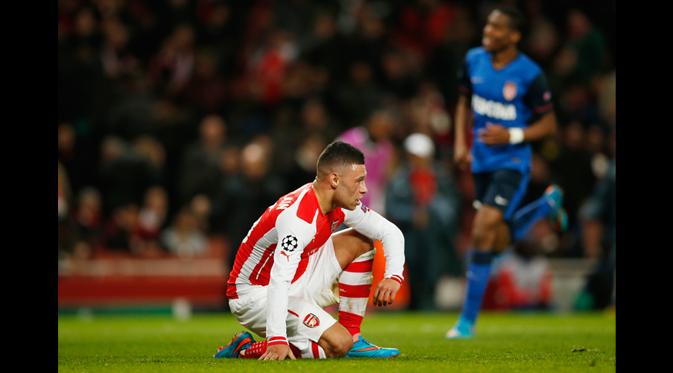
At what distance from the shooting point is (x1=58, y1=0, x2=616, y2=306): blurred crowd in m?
14.8

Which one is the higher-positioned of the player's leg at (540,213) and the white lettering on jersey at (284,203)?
the white lettering on jersey at (284,203)

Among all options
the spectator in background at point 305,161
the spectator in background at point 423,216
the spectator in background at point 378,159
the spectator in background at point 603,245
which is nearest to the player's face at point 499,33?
the spectator in background at point 378,159

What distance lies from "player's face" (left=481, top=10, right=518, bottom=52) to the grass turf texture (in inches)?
95.2

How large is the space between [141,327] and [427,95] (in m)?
6.77

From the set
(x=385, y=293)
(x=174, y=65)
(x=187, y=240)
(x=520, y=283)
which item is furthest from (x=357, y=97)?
(x=385, y=293)

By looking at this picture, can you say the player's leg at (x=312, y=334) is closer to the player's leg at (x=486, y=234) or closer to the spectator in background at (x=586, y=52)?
the player's leg at (x=486, y=234)

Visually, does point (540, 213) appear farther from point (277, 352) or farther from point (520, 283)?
point (520, 283)

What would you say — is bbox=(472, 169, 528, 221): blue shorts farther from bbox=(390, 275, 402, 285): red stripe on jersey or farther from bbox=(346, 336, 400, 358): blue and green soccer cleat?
bbox=(390, 275, 402, 285): red stripe on jersey

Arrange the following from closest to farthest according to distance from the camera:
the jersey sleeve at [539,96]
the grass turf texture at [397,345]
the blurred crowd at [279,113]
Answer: the grass turf texture at [397,345], the jersey sleeve at [539,96], the blurred crowd at [279,113]

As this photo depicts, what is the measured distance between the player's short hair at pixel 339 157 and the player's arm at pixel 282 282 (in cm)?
42

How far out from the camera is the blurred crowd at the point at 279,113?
1476cm

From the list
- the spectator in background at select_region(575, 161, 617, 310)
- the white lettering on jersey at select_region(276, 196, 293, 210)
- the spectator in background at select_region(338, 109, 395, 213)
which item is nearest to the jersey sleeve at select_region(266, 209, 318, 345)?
the white lettering on jersey at select_region(276, 196, 293, 210)

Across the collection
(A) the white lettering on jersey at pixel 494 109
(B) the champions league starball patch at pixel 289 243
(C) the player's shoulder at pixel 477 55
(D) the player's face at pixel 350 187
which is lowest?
(B) the champions league starball patch at pixel 289 243

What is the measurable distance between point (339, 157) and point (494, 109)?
10.8 ft
